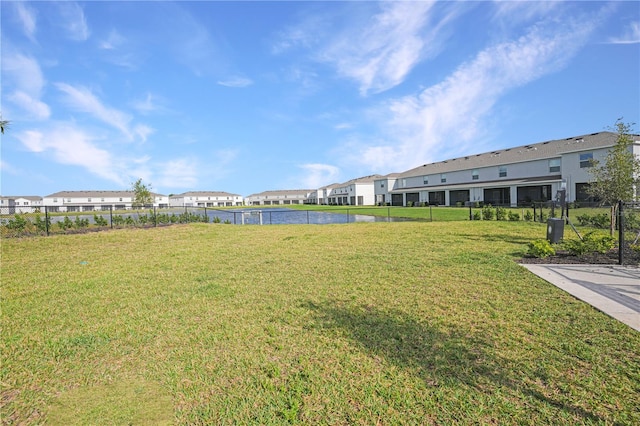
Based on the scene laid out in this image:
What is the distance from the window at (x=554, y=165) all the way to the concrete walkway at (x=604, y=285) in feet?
102

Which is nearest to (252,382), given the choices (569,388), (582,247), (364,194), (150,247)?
(569,388)

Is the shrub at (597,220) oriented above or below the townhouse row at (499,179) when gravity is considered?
below

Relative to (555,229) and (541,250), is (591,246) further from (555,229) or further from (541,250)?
(555,229)

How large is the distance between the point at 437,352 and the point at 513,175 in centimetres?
3986

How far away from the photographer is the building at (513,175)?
28703 millimetres

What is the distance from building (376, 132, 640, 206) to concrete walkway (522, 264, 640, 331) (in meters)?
19.3

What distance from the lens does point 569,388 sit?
261 cm

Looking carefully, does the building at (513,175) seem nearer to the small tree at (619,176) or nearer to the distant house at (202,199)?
the small tree at (619,176)

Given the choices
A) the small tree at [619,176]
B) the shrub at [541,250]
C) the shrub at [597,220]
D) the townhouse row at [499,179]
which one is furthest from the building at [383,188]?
the shrub at [541,250]

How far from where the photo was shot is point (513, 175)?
1441 inches

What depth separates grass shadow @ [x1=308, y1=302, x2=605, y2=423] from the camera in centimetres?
263


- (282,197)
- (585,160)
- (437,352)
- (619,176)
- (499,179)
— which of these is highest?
(282,197)

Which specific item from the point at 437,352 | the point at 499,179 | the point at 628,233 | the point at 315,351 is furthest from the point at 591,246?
the point at 499,179

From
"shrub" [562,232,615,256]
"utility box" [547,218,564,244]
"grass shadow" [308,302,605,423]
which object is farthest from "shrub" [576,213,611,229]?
"grass shadow" [308,302,605,423]
